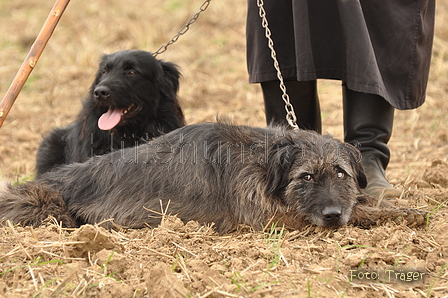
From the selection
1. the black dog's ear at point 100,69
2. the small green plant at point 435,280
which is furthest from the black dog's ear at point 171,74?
the small green plant at point 435,280

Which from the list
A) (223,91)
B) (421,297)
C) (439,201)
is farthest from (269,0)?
(223,91)

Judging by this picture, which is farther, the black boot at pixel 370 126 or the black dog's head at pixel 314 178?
the black boot at pixel 370 126

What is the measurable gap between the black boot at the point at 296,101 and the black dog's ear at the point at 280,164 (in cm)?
92

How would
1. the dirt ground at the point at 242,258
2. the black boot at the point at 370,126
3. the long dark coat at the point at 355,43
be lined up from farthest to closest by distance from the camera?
1. the black boot at the point at 370,126
2. the long dark coat at the point at 355,43
3. the dirt ground at the point at 242,258

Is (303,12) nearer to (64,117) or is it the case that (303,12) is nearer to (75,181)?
(75,181)

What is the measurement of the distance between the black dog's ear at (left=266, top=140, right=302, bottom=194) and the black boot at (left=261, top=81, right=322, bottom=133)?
924 millimetres

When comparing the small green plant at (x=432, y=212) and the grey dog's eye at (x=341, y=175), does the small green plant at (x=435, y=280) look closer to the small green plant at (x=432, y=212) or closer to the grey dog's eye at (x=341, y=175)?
the small green plant at (x=432, y=212)

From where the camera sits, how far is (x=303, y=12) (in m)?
4.05

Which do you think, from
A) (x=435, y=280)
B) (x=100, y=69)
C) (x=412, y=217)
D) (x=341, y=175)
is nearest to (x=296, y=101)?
(x=341, y=175)

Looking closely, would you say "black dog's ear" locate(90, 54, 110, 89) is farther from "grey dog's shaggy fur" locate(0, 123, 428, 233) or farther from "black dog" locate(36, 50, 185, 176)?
"grey dog's shaggy fur" locate(0, 123, 428, 233)

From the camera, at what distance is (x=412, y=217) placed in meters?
3.47

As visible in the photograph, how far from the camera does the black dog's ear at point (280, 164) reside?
3.45 metres

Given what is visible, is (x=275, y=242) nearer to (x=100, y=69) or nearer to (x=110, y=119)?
(x=110, y=119)

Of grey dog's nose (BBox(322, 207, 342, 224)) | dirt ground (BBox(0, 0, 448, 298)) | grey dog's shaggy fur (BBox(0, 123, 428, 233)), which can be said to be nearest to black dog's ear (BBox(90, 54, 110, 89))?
dirt ground (BBox(0, 0, 448, 298))
